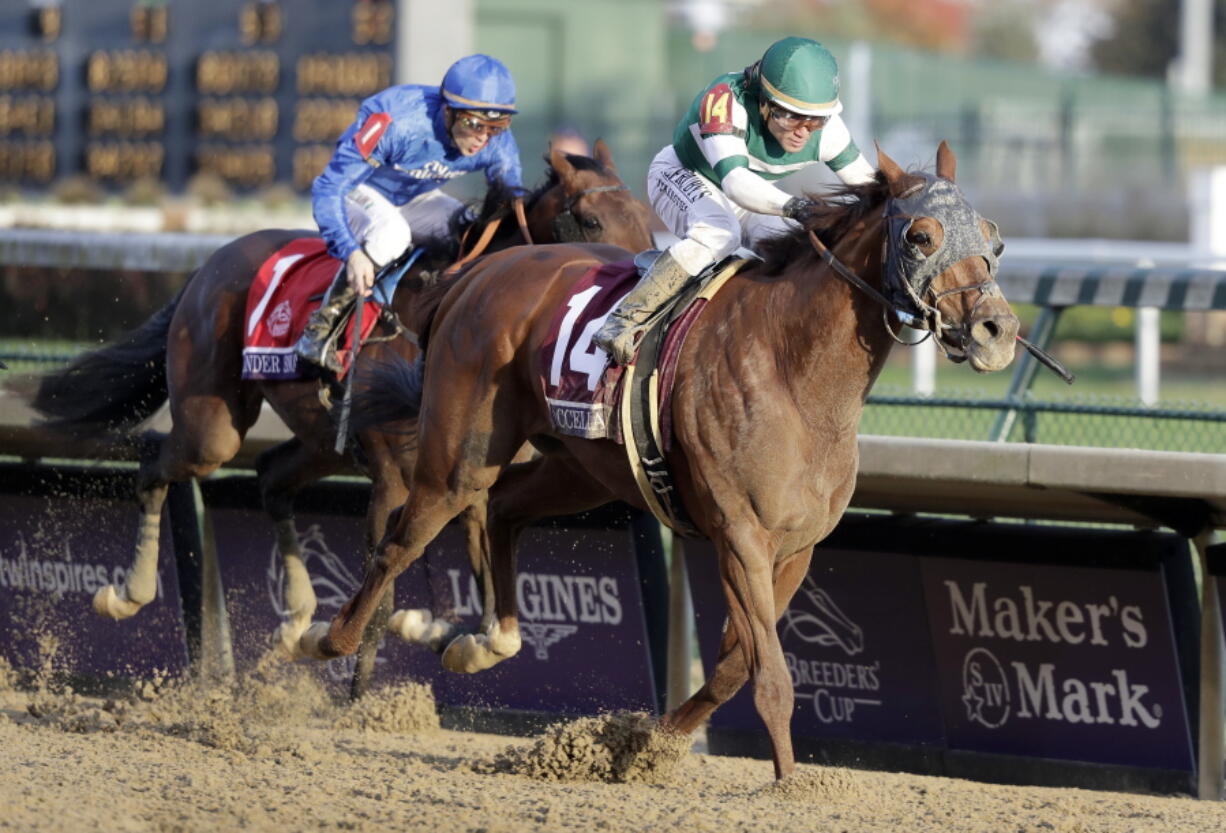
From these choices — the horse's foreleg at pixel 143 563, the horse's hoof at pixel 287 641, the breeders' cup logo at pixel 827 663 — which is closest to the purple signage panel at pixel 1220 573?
the breeders' cup logo at pixel 827 663

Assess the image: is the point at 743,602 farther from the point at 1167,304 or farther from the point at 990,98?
the point at 990,98

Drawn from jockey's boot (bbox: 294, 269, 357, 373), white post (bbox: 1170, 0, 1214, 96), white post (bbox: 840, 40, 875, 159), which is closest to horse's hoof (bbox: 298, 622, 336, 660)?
jockey's boot (bbox: 294, 269, 357, 373)

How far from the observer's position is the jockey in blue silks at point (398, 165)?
6.35 meters

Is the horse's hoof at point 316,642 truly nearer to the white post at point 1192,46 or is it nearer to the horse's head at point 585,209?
the horse's head at point 585,209

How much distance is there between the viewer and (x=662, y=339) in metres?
5.20

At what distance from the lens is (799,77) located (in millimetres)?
5062

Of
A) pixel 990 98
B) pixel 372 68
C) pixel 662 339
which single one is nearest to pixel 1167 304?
pixel 662 339

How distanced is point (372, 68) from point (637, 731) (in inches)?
411

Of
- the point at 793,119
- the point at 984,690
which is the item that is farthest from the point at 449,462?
the point at 984,690

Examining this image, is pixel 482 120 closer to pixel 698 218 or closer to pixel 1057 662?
pixel 698 218

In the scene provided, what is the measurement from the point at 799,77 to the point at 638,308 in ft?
2.47

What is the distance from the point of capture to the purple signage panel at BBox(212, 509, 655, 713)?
21.4 feet

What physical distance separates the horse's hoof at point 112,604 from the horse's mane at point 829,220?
2899 millimetres

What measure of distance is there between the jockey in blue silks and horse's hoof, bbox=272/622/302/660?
3.14ft
